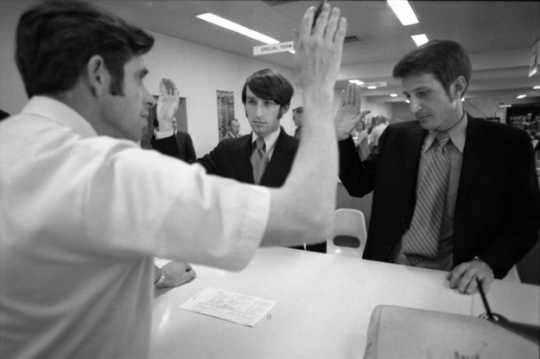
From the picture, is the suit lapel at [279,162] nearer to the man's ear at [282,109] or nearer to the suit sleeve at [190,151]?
the man's ear at [282,109]

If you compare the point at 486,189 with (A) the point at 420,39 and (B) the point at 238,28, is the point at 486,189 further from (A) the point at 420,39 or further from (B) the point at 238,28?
(B) the point at 238,28

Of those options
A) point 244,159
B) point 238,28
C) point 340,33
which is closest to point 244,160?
point 244,159

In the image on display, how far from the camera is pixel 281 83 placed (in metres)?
0.78

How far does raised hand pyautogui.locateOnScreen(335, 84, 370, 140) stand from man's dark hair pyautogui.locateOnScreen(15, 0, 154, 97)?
419 millimetres

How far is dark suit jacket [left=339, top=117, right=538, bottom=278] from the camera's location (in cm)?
61

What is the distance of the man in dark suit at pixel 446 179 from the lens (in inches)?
21.5

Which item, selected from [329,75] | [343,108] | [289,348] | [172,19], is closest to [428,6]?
[329,75]

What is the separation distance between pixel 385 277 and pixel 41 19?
108 cm

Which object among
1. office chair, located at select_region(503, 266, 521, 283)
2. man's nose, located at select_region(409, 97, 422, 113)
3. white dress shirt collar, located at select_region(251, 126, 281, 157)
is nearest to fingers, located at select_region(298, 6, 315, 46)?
man's nose, located at select_region(409, 97, 422, 113)

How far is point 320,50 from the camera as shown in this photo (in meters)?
0.47

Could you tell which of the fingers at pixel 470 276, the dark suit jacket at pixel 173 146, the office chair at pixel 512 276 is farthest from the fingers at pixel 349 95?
the office chair at pixel 512 276

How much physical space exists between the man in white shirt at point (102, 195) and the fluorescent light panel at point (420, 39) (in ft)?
0.37

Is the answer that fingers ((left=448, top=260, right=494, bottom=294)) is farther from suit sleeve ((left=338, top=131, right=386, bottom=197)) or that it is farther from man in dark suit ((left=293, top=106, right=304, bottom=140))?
man in dark suit ((left=293, top=106, right=304, bottom=140))

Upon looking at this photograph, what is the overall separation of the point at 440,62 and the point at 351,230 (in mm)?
1406
